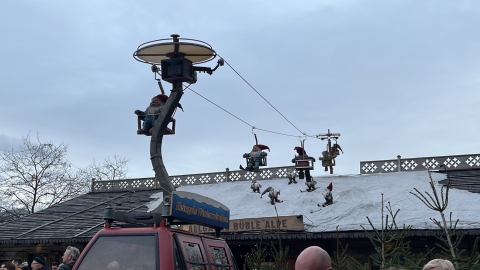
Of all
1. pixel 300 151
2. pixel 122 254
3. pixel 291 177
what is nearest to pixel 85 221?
pixel 291 177

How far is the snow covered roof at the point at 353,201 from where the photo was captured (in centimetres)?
1623

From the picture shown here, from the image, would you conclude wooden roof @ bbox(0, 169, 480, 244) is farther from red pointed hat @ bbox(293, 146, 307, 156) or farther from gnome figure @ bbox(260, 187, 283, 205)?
red pointed hat @ bbox(293, 146, 307, 156)

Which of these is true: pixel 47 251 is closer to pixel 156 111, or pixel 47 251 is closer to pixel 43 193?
pixel 156 111

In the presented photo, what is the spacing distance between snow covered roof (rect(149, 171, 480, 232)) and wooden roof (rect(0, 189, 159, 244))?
203 centimetres

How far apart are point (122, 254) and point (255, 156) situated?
45.6 ft

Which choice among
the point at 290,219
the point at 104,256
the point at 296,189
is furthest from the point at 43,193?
the point at 104,256

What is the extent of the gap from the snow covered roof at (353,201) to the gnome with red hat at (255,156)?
106cm

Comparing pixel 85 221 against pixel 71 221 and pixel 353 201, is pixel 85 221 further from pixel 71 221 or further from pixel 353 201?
pixel 353 201

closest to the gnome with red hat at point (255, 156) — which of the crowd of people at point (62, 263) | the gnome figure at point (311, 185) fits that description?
the gnome figure at point (311, 185)

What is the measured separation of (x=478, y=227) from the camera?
49.1 ft

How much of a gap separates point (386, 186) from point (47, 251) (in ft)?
40.5

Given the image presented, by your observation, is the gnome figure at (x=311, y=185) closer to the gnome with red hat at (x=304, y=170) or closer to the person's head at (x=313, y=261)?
the gnome with red hat at (x=304, y=170)

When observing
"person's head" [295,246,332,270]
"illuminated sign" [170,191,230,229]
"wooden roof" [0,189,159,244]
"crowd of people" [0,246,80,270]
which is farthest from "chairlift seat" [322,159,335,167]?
"person's head" [295,246,332,270]

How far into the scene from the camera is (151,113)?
15.2 m
